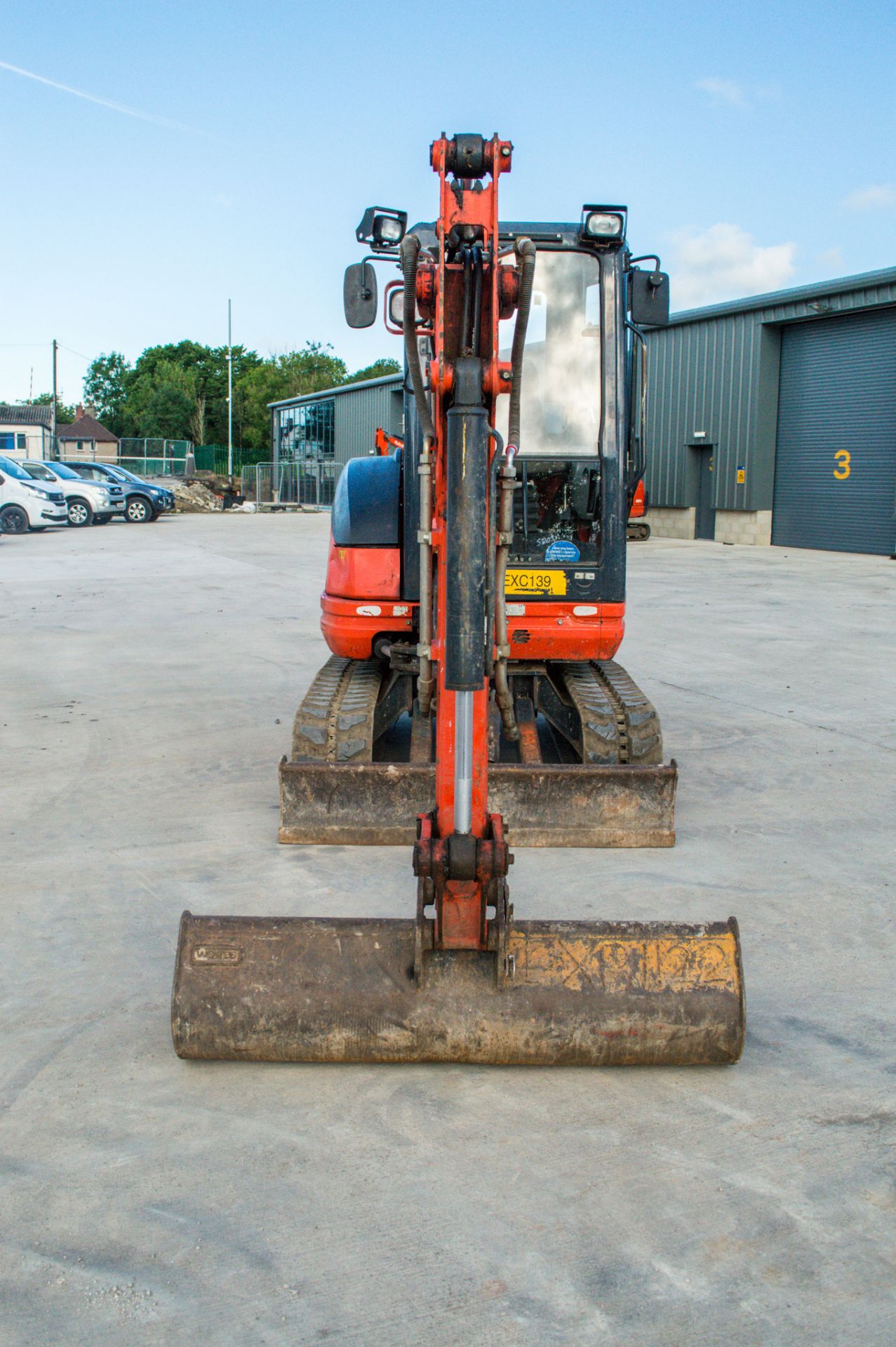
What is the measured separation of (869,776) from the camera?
6.91 m

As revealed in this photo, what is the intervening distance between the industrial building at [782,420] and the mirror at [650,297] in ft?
57.7

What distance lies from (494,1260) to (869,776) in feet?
16.0

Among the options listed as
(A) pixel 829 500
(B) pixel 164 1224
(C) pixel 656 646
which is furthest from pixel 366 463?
(A) pixel 829 500

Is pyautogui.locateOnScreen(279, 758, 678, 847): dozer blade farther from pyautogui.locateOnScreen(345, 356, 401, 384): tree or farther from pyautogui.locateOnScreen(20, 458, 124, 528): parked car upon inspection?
pyautogui.locateOnScreen(345, 356, 401, 384): tree

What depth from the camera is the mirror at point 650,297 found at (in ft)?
19.1

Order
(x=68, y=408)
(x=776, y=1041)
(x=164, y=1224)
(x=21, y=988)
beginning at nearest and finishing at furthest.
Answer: (x=164, y=1224)
(x=776, y=1041)
(x=21, y=988)
(x=68, y=408)

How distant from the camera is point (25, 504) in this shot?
2883cm

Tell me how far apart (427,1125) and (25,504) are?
2809cm

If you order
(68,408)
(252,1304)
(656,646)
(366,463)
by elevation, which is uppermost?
(68,408)

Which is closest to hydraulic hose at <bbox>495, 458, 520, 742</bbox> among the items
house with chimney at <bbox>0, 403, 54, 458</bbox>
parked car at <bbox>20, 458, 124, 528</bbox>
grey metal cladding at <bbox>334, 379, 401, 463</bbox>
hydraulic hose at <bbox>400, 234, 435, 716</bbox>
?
hydraulic hose at <bbox>400, 234, 435, 716</bbox>

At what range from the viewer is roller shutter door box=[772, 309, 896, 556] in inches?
982

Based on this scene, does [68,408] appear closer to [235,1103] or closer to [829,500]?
[829,500]

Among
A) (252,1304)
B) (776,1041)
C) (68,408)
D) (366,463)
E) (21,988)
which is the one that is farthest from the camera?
(68,408)

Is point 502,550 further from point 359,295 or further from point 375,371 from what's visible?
point 375,371
